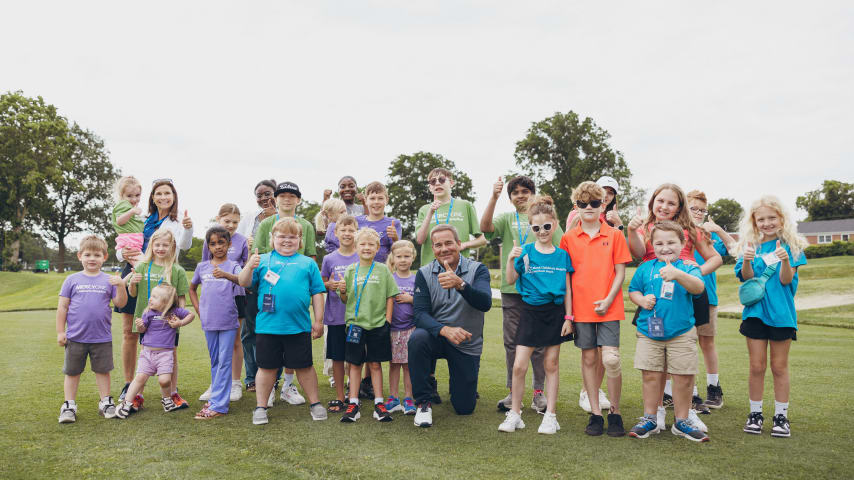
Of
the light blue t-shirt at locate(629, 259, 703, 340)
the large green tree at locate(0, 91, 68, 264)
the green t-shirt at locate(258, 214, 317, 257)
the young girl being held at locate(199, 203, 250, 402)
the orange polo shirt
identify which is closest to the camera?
the light blue t-shirt at locate(629, 259, 703, 340)

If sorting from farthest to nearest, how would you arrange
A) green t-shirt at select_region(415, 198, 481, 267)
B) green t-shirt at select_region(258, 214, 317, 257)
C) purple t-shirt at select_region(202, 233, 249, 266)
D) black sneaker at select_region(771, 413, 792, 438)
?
green t-shirt at select_region(415, 198, 481, 267) < green t-shirt at select_region(258, 214, 317, 257) < purple t-shirt at select_region(202, 233, 249, 266) < black sneaker at select_region(771, 413, 792, 438)

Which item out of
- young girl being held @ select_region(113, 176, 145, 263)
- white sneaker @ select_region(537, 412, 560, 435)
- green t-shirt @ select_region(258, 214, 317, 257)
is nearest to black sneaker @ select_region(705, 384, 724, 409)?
white sneaker @ select_region(537, 412, 560, 435)

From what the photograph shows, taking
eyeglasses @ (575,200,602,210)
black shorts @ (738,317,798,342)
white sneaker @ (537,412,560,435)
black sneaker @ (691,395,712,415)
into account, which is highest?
eyeglasses @ (575,200,602,210)

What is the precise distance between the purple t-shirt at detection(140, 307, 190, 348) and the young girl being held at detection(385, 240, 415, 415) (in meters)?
2.11

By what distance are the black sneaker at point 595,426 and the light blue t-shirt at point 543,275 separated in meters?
0.96

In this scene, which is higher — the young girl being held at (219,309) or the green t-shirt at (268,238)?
the green t-shirt at (268,238)

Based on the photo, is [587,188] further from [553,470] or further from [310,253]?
[310,253]

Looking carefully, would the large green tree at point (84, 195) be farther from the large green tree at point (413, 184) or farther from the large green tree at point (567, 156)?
the large green tree at point (567, 156)

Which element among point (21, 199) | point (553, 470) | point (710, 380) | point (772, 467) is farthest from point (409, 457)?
point (21, 199)

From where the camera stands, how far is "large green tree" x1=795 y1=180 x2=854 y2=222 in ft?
222

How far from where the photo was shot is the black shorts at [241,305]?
17.4ft

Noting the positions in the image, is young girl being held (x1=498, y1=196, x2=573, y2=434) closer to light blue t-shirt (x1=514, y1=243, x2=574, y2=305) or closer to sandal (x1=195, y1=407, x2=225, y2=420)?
light blue t-shirt (x1=514, y1=243, x2=574, y2=305)

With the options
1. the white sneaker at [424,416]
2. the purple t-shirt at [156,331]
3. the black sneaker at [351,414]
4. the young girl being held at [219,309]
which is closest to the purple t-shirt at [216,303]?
the young girl being held at [219,309]

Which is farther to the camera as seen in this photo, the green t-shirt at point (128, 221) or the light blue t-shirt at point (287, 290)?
the green t-shirt at point (128, 221)
